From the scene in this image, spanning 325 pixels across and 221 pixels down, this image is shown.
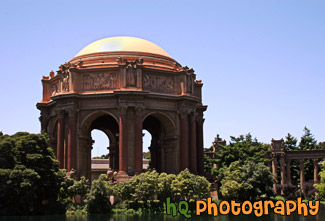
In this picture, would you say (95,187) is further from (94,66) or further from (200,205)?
(94,66)

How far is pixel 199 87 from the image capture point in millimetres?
68750

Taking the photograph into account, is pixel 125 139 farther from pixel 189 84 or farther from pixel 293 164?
pixel 293 164

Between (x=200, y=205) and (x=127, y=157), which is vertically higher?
(x=127, y=157)

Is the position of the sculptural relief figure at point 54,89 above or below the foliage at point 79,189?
above

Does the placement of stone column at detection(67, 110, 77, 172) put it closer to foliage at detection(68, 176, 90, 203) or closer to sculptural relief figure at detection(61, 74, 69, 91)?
sculptural relief figure at detection(61, 74, 69, 91)

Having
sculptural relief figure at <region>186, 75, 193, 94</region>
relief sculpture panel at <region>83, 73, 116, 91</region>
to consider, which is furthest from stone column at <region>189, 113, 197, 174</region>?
relief sculpture panel at <region>83, 73, 116, 91</region>

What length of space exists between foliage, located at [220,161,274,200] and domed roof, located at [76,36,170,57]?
60.9 feet

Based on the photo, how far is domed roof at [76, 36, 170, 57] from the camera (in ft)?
202

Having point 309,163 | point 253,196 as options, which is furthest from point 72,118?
point 309,163

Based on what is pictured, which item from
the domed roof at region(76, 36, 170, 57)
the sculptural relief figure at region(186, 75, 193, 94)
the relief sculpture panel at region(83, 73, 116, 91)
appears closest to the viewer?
the relief sculpture panel at region(83, 73, 116, 91)

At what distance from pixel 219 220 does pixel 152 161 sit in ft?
105

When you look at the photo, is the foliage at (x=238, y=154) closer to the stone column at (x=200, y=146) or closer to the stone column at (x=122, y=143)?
the stone column at (x=200, y=146)

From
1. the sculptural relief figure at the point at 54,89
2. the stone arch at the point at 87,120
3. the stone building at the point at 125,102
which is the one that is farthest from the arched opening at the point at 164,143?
the sculptural relief figure at the point at 54,89

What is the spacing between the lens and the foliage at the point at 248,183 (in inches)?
2147
